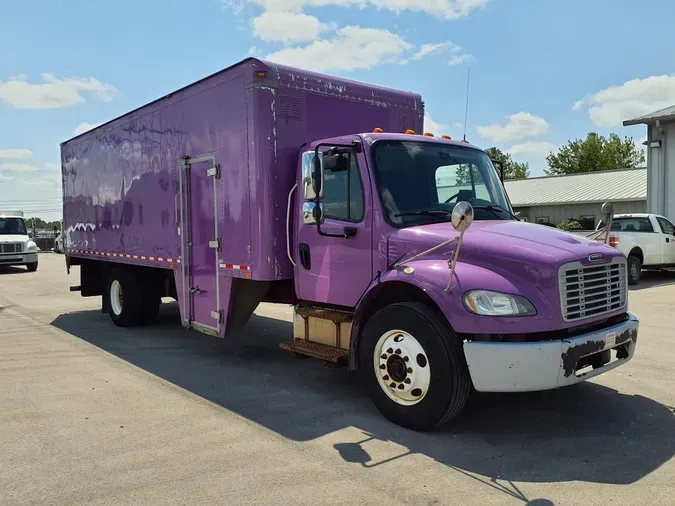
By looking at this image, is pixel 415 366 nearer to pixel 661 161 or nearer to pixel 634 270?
pixel 634 270

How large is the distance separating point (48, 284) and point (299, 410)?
14956 mm

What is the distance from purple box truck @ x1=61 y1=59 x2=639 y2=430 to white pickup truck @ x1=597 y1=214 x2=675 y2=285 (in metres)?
10.2

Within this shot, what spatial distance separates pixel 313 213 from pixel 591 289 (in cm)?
245

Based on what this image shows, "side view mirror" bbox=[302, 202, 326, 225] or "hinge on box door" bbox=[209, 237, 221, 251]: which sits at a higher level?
"side view mirror" bbox=[302, 202, 326, 225]

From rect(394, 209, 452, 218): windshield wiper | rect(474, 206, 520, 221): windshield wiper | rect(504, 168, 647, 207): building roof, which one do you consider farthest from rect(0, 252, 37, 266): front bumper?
rect(504, 168, 647, 207): building roof

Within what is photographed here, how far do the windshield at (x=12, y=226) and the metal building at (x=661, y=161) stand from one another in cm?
2339

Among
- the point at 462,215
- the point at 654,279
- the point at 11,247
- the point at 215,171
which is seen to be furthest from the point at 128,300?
the point at 11,247

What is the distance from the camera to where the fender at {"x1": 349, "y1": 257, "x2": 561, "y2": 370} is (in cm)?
404

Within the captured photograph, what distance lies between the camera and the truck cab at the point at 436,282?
4059 millimetres

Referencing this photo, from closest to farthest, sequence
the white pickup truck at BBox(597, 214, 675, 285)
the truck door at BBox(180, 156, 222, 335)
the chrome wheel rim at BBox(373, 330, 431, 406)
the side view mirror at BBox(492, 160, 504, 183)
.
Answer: the chrome wheel rim at BBox(373, 330, 431, 406), the side view mirror at BBox(492, 160, 504, 183), the truck door at BBox(180, 156, 222, 335), the white pickup truck at BBox(597, 214, 675, 285)

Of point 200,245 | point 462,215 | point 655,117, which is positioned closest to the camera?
point 462,215

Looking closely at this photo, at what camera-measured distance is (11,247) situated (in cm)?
2231

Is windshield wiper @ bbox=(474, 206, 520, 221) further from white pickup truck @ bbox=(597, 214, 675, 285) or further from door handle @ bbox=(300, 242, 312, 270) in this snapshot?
white pickup truck @ bbox=(597, 214, 675, 285)

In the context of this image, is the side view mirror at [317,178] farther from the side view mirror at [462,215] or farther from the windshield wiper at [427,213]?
the side view mirror at [462,215]
